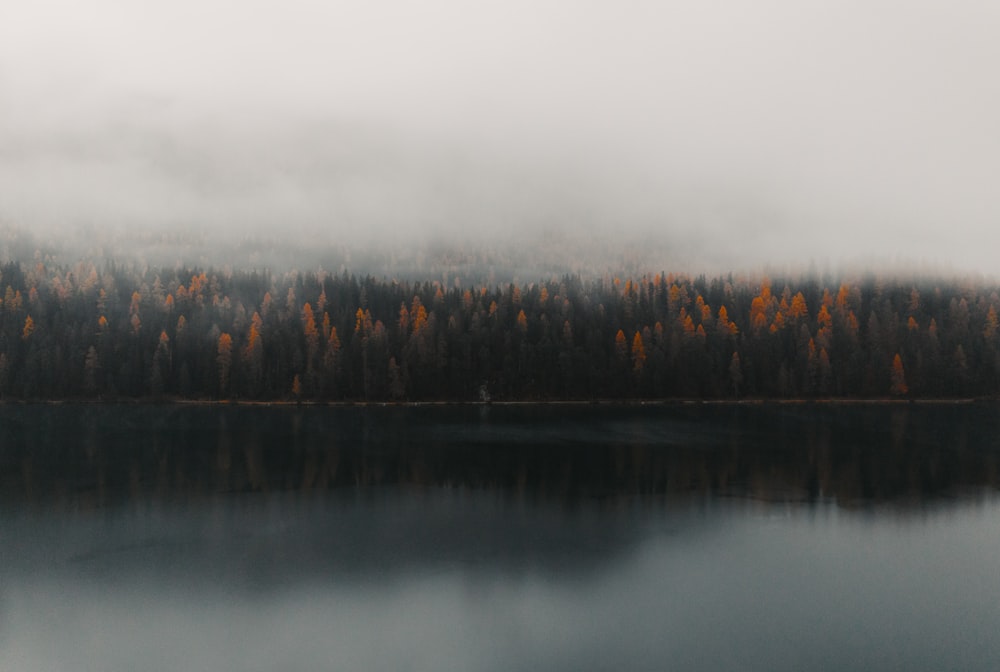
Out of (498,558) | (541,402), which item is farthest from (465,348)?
(498,558)

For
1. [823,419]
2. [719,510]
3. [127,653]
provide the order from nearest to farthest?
[127,653] < [719,510] < [823,419]

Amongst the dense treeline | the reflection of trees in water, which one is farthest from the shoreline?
the reflection of trees in water

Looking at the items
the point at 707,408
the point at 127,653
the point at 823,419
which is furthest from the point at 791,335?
the point at 127,653

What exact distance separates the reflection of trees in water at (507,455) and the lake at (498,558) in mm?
461

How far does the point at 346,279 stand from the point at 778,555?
12668 centimetres

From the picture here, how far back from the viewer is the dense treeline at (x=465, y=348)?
116 meters

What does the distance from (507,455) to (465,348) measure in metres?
59.9

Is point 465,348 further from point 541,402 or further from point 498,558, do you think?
point 498,558

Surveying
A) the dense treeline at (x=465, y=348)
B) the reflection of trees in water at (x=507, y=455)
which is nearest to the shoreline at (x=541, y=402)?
the dense treeline at (x=465, y=348)

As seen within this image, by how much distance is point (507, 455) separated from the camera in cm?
5881

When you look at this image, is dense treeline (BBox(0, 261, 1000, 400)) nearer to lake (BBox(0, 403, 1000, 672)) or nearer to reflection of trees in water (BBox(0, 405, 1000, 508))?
reflection of trees in water (BBox(0, 405, 1000, 508))

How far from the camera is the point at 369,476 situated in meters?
49.6

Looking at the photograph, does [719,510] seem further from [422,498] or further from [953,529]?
[422,498]

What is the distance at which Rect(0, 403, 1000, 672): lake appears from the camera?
22547mm
